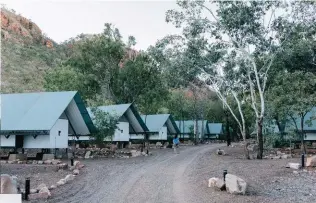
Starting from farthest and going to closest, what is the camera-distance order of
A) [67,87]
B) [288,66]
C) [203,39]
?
[67,87]
[288,66]
[203,39]

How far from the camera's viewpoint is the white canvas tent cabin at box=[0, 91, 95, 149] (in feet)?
73.5

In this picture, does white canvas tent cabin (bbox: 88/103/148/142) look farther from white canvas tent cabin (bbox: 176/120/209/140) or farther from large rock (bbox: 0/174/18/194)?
large rock (bbox: 0/174/18/194)

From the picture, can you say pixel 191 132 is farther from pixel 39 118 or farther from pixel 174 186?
pixel 174 186

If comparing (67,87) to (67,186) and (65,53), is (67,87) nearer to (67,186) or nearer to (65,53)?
(65,53)

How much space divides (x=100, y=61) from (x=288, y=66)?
21.3m

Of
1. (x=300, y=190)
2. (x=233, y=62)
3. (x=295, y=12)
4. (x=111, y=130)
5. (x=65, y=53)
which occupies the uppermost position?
(x=65, y=53)

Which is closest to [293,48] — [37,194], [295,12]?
[295,12]

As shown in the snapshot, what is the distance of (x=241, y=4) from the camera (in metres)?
22.5

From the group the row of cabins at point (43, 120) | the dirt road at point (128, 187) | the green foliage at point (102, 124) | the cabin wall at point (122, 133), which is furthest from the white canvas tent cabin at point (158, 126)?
the dirt road at point (128, 187)

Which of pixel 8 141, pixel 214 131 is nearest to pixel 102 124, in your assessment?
pixel 8 141

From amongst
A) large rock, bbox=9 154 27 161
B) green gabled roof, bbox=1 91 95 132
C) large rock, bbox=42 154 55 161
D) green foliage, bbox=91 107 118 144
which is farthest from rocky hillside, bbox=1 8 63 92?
Result: large rock, bbox=42 154 55 161

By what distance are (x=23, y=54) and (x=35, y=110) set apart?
1096 inches

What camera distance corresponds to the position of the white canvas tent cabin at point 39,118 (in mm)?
22413

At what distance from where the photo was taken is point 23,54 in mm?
48688
